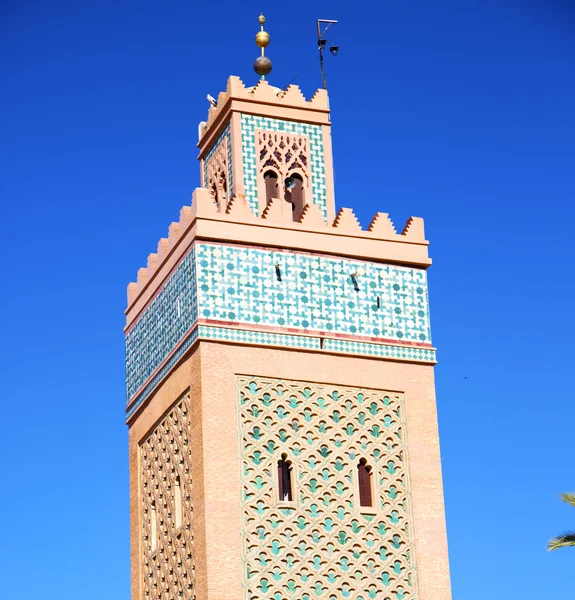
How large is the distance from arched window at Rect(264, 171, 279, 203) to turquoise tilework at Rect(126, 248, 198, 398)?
1579 mm

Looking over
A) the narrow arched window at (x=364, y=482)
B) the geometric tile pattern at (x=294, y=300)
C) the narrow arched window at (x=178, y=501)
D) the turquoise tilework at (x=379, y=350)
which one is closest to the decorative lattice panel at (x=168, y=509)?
the narrow arched window at (x=178, y=501)

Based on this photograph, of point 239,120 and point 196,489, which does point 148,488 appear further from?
point 239,120

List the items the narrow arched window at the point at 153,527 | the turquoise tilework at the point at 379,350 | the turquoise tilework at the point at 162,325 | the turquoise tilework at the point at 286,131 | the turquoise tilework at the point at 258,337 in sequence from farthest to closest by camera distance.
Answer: the turquoise tilework at the point at 286,131
the narrow arched window at the point at 153,527
the turquoise tilework at the point at 379,350
the turquoise tilework at the point at 162,325
the turquoise tilework at the point at 258,337

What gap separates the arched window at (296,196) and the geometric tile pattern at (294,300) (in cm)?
104

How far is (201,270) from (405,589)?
3980mm

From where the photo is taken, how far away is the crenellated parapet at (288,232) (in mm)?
18781

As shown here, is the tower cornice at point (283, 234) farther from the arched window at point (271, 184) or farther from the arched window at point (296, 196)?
the arched window at point (271, 184)

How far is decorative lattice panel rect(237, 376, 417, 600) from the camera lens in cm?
1778

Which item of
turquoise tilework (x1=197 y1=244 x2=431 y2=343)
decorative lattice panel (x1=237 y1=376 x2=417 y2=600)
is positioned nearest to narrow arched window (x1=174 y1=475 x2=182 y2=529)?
decorative lattice panel (x1=237 y1=376 x2=417 y2=600)

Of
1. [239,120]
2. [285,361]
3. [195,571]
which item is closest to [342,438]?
[285,361]

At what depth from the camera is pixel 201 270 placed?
1850 centimetres

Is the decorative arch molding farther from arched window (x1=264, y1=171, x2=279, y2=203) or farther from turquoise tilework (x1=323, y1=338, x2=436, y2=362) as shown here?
turquoise tilework (x1=323, y1=338, x2=436, y2=362)

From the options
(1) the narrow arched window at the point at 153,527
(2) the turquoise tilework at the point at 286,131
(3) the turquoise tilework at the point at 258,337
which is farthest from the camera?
(2) the turquoise tilework at the point at 286,131

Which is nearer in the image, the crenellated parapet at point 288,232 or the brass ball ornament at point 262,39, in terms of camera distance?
the crenellated parapet at point 288,232
